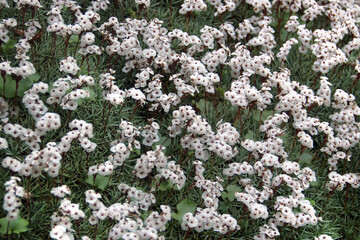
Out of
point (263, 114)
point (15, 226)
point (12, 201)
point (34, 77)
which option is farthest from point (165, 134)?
point (12, 201)

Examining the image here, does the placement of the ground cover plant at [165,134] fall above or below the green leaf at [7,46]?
below

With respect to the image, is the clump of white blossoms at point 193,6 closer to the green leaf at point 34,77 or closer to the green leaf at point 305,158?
the green leaf at point 34,77

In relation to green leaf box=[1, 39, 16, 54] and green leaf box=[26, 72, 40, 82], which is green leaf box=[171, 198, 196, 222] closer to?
green leaf box=[26, 72, 40, 82]

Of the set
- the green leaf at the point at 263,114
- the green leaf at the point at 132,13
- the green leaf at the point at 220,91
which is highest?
the green leaf at the point at 132,13

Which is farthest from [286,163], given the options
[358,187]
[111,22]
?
[111,22]

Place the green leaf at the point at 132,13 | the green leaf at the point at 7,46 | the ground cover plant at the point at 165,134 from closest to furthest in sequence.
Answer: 1. the ground cover plant at the point at 165,134
2. the green leaf at the point at 7,46
3. the green leaf at the point at 132,13

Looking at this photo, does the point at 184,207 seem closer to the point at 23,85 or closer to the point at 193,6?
the point at 23,85

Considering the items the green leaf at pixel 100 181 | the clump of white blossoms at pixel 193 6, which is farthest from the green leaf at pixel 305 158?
the green leaf at pixel 100 181

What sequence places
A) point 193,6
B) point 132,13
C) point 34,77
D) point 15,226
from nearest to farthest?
point 15,226 → point 34,77 → point 193,6 → point 132,13

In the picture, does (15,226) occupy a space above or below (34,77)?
below
